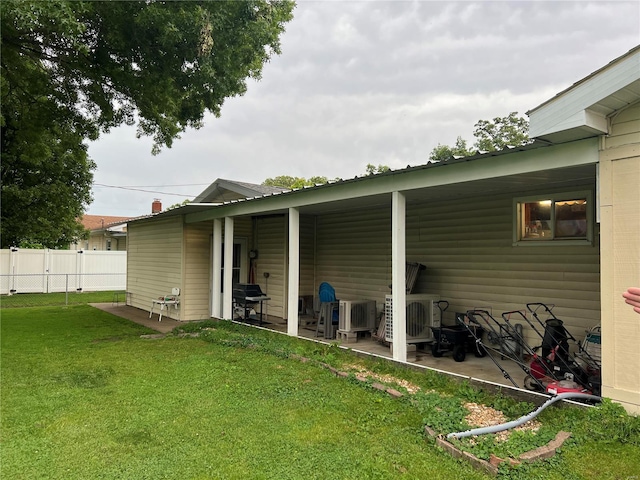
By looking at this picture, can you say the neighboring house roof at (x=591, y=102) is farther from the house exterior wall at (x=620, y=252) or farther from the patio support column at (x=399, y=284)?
the patio support column at (x=399, y=284)

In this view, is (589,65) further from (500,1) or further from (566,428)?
(566,428)

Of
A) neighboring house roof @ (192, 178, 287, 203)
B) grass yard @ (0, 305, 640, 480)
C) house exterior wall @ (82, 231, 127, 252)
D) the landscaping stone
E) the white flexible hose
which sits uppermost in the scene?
neighboring house roof @ (192, 178, 287, 203)

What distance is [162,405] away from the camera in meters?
4.49

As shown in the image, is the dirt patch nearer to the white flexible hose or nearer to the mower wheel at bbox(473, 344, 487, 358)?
the white flexible hose

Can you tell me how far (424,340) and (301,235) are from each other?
187 inches

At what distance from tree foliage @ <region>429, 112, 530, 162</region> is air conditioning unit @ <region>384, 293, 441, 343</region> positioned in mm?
23904

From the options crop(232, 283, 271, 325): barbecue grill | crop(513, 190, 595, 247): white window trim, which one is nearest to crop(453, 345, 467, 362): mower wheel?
crop(513, 190, 595, 247): white window trim

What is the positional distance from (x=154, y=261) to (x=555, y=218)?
1010 centimetres

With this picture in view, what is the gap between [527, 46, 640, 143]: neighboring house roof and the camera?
3.43m

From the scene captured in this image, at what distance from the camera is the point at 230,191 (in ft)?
38.3

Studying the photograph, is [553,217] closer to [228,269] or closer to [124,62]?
[228,269]

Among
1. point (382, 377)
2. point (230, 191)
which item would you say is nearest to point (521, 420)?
point (382, 377)

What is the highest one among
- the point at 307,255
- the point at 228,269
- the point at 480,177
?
the point at 480,177

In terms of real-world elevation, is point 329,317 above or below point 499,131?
below
